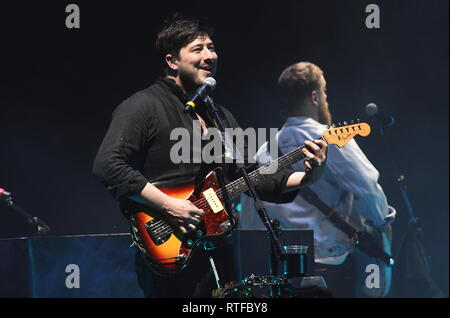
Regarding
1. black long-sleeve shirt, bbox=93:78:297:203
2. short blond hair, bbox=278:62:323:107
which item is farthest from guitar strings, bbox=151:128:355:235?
short blond hair, bbox=278:62:323:107

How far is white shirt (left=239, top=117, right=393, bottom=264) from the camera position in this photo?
172 inches

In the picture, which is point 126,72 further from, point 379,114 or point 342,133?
point 342,133

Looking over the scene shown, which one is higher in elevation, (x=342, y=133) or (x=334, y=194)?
(x=342, y=133)

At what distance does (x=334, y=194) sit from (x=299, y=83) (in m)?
1.00

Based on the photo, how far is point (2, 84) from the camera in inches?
208

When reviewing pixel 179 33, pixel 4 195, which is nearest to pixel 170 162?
pixel 179 33

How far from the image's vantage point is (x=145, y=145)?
2998 millimetres

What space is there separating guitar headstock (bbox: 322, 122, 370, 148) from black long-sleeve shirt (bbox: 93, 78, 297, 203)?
2.09 ft

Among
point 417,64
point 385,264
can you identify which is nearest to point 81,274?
point 385,264

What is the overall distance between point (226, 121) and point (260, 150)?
5.00ft

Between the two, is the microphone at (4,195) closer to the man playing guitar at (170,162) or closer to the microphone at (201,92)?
the man playing guitar at (170,162)

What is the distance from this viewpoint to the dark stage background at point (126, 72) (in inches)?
211

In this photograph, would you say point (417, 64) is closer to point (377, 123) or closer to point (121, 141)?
point (377, 123)

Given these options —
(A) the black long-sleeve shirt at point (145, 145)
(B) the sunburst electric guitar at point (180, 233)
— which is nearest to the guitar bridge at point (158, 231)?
(B) the sunburst electric guitar at point (180, 233)
